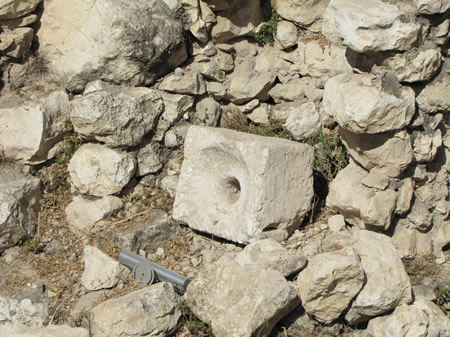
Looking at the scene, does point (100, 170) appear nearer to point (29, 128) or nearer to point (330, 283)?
point (29, 128)

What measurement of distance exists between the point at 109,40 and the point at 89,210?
145 centimetres

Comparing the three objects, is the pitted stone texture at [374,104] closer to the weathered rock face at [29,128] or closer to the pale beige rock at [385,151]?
the pale beige rock at [385,151]

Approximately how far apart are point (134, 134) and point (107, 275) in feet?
4.15

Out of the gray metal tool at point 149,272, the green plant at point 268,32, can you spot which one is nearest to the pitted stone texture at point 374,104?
the green plant at point 268,32

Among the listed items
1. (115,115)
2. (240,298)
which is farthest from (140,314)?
(115,115)

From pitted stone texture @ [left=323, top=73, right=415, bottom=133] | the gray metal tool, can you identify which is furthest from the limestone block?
pitted stone texture @ [left=323, top=73, right=415, bottom=133]

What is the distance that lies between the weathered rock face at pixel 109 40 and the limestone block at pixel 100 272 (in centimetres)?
157

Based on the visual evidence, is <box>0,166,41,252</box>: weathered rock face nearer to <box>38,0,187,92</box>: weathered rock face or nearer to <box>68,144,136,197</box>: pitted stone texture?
<box>68,144,136,197</box>: pitted stone texture

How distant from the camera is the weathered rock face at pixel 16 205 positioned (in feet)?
15.7

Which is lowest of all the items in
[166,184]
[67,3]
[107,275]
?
[107,275]

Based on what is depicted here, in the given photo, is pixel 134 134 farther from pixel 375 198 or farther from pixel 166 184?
pixel 375 198

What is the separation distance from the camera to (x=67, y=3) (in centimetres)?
536

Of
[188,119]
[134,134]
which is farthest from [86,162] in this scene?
[188,119]

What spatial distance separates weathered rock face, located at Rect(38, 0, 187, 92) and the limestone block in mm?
1568
